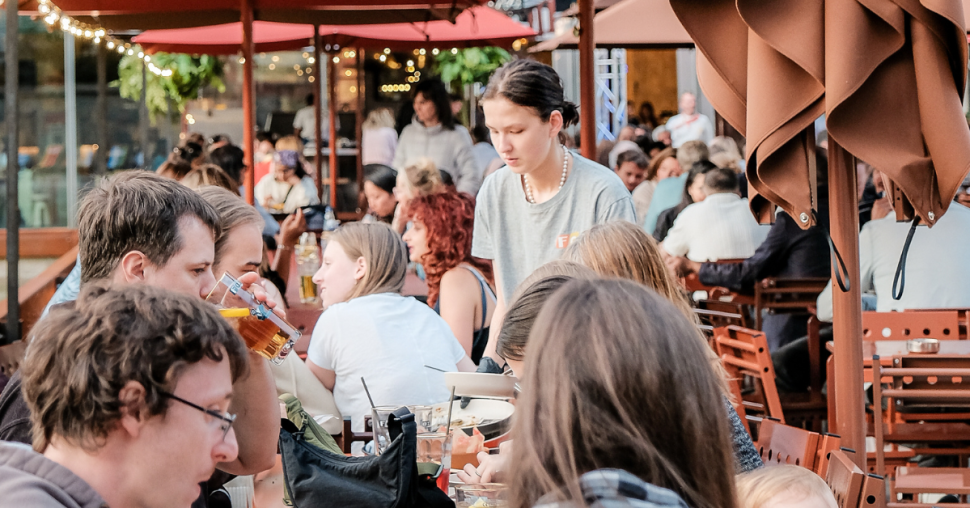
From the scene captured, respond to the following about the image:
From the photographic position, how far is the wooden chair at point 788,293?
5066mm

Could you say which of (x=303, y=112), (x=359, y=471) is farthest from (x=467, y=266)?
(x=303, y=112)

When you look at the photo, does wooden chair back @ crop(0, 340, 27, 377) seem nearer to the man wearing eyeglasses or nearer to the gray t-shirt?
the gray t-shirt

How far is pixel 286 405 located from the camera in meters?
2.42

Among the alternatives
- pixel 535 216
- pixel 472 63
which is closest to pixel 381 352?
pixel 535 216

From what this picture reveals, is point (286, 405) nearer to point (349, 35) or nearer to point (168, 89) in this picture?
point (349, 35)

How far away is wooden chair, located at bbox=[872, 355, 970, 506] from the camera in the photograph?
3104mm

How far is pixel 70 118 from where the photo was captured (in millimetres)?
9008

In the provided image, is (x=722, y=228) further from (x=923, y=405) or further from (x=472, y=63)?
(x=472, y=63)

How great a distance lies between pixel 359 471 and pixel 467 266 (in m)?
2.42

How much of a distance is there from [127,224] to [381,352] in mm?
1390

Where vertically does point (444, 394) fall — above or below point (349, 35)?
below

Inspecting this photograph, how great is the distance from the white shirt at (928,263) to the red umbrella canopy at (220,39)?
5618 mm

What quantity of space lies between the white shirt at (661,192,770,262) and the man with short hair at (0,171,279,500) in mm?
4379

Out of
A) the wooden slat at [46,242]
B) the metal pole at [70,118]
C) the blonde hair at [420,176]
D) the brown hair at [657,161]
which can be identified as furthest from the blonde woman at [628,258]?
the metal pole at [70,118]
